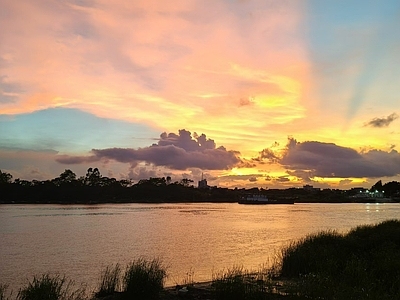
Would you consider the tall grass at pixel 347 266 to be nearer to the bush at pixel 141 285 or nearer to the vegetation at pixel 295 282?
the vegetation at pixel 295 282

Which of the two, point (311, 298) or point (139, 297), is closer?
point (311, 298)

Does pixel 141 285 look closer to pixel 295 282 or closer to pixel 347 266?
pixel 295 282

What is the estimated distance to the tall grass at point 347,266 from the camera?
1697 cm

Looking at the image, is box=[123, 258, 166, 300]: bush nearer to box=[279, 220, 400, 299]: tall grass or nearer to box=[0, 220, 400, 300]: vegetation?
box=[0, 220, 400, 300]: vegetation

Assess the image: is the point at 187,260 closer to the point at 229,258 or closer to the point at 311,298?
the point at 229,258

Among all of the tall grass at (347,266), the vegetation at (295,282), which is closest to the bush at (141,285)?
the vegetation at (295,282)

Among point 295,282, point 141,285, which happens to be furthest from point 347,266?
point 141,285

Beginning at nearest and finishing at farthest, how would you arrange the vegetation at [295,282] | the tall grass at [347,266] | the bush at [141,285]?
the vegetation at [295,282] < the tall grass at [347,266] < the bush at [141,285]

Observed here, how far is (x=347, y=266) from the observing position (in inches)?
834

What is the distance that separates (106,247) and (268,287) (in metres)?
31.8

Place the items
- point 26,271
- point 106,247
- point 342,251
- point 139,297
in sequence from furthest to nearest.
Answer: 1. point 106,247
2. point 26,271
3. point 342,251
4. point 139,297

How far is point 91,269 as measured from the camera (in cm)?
3381

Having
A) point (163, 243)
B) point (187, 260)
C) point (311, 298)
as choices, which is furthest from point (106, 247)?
point (311, 298)

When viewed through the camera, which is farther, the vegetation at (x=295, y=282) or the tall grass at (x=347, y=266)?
the tall grass at (x=347, y=266)
